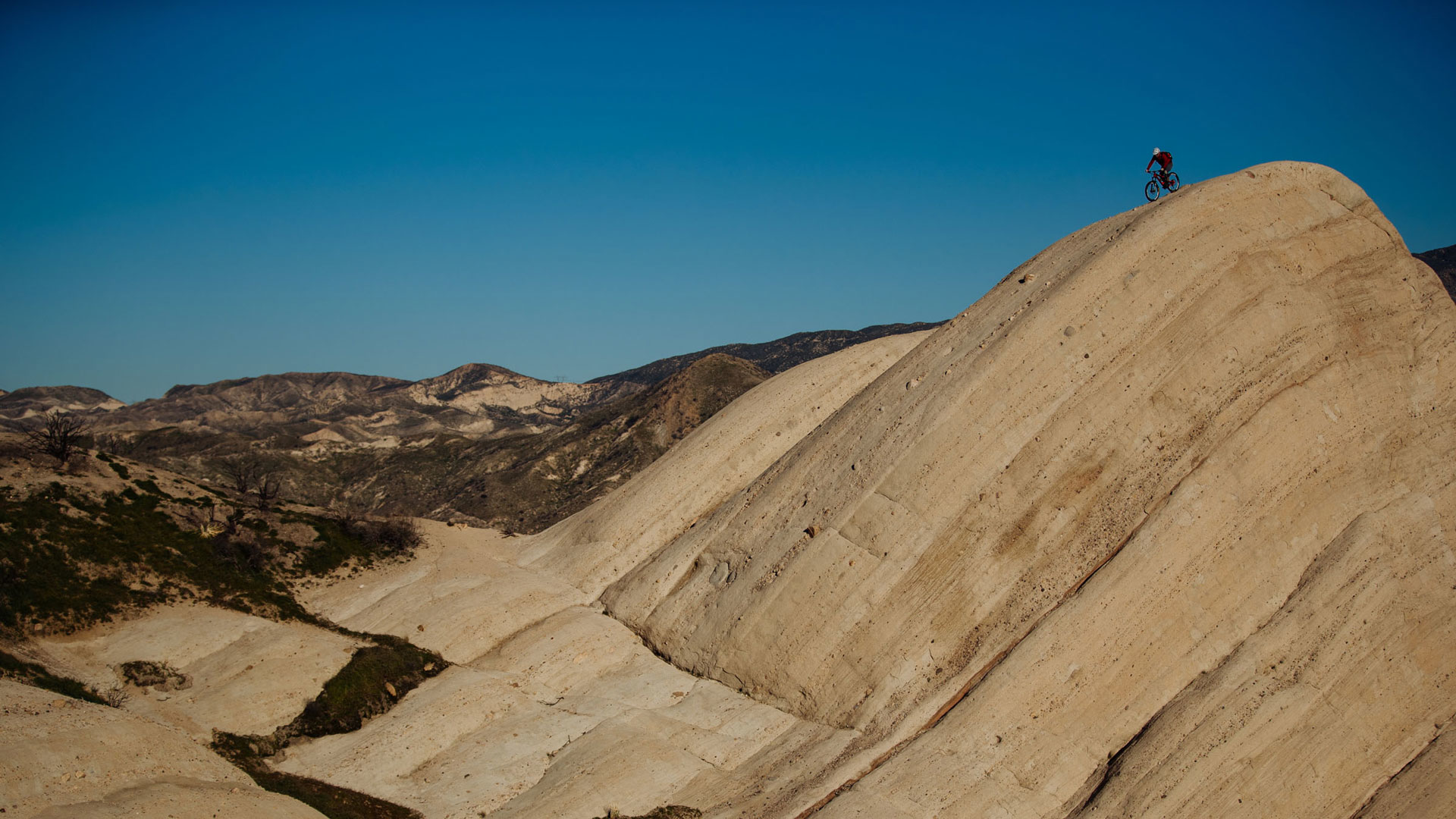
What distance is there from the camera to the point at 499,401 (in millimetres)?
Result: 164375

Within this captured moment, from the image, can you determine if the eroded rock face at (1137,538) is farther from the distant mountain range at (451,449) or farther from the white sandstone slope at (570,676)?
the distant mountain range at (451,449)

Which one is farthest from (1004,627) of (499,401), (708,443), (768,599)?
(499,401)

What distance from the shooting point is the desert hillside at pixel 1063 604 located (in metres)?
17.9

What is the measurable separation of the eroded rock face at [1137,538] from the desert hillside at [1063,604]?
74mm

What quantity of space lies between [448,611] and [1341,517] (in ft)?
75.9

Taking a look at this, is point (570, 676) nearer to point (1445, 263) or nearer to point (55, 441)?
point (55, 441)

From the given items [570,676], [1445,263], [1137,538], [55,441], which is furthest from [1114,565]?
[1445,263]

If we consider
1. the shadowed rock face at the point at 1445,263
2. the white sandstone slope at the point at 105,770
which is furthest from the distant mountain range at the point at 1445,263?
the white sandstone slope at the point at 105,770

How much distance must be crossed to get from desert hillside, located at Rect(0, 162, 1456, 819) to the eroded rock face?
0.07 metres

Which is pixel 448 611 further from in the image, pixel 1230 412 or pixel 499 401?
pixel 499 401

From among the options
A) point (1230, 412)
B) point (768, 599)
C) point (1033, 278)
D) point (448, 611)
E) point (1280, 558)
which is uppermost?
point (1033, 278)

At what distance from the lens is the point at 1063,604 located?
19.5 metres

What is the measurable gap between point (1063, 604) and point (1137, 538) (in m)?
2.24

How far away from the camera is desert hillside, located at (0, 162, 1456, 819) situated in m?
17.9
